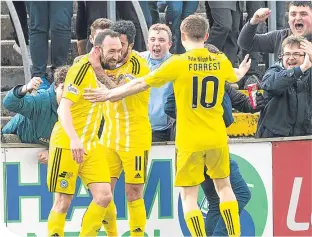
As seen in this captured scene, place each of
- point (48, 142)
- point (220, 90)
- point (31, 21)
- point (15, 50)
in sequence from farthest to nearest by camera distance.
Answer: point (15, 50) < point (31, 21) < point (48, 142) < point (220, 90)

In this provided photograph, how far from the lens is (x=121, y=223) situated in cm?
1160

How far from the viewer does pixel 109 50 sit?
11.0 metres

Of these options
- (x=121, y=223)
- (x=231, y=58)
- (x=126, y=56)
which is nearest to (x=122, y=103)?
(x=126, y=56)

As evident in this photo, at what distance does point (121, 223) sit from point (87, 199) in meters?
0.39

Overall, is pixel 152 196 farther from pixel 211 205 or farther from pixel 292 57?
pixel 292 57

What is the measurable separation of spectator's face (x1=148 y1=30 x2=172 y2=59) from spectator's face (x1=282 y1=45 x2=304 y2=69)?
1.11m

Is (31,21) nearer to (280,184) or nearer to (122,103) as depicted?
(122,103)

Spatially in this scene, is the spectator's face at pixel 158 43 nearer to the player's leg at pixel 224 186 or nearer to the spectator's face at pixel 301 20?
the spectator's face at pixel 301 20

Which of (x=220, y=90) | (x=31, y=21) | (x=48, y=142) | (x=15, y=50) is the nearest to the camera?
(x=220, y=90)

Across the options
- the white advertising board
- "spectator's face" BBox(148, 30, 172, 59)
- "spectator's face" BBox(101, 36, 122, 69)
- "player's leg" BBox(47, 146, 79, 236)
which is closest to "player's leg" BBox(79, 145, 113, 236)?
"player's leg" BBox(47, 146, 79, 236)

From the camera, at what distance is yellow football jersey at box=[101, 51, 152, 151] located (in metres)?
11.2

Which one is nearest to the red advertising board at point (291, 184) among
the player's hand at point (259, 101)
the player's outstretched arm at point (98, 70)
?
the player's hand at point (259, 101)

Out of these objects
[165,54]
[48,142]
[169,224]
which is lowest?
[169,224]

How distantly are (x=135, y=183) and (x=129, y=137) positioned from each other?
0.41 metres
